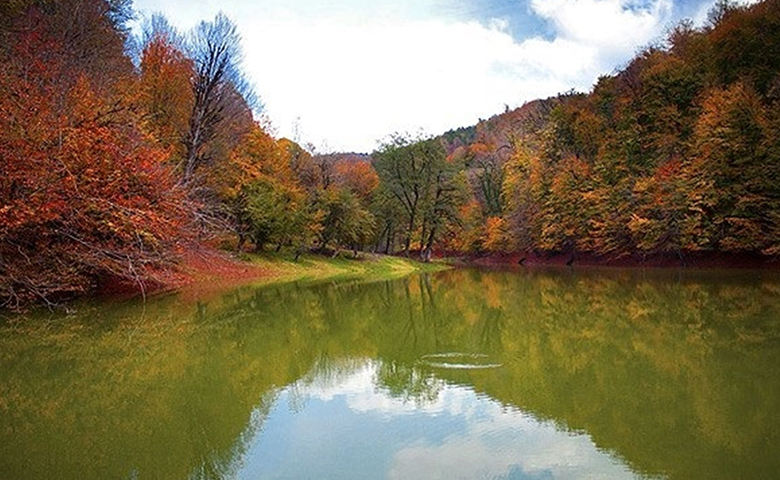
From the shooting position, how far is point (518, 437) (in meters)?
4.73

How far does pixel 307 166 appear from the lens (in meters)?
36.2

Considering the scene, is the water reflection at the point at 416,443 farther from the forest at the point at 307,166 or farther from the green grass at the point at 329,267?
the green grass at the point at 329,267

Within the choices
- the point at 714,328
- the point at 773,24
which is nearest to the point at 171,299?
the point at 714,328

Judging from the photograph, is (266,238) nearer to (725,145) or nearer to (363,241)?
(363,241)

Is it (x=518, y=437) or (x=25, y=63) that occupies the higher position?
(x=25, y=63)

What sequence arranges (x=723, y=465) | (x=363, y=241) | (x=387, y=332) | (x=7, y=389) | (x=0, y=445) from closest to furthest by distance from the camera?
(x=723, y=465)
(x=0, y=445)
(x=7, y=389)
(x=387, y=332)
(x=363, y=241)

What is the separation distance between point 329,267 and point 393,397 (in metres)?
27.4

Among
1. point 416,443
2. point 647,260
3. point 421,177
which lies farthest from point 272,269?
point 416,443

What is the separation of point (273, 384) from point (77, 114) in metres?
8.41

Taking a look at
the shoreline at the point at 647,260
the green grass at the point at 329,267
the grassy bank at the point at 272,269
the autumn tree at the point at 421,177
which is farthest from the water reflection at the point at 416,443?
the autumn tree at the point at 421,177

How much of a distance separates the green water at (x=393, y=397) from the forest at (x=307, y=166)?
248cm

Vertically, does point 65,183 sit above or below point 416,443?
above

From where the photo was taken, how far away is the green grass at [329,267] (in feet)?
93.8

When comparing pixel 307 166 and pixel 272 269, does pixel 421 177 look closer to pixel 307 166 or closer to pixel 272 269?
pixel 307 166
